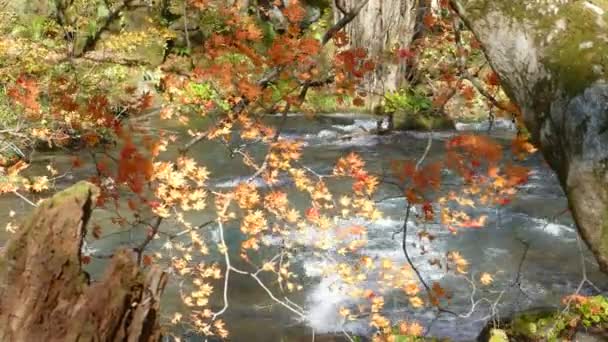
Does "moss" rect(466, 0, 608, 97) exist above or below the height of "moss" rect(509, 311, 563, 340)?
above

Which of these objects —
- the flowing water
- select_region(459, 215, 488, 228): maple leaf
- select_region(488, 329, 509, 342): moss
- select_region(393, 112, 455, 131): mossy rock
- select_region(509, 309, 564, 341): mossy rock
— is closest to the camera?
select_region(488, 329, 509, 342): moss

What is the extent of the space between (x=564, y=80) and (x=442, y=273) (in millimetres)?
5864

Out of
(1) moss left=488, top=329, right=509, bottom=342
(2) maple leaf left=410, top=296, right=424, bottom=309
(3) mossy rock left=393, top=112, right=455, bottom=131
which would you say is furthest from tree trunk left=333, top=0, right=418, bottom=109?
(1) moss left=488, top=329, right=509, bottom=342

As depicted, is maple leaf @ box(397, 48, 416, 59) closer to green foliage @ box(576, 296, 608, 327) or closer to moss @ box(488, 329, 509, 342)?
green foliage @ box(576, 296, 608, 327)

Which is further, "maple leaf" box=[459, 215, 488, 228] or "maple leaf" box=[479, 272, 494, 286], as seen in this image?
"maple leaf" box=[459, 215, 488, 228]

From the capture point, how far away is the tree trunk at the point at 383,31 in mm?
15398

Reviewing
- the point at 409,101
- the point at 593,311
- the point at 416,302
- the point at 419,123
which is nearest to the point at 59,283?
the point at 593,311

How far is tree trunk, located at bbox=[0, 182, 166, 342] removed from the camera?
2045 mm

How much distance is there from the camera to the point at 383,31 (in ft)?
50.9

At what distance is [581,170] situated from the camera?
204cm

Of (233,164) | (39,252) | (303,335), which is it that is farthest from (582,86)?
(233,164)

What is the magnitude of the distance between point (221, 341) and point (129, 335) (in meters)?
4.15

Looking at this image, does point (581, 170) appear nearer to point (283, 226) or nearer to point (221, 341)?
point (221, 341)

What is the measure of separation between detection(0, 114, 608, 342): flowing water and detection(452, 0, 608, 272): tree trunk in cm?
319
